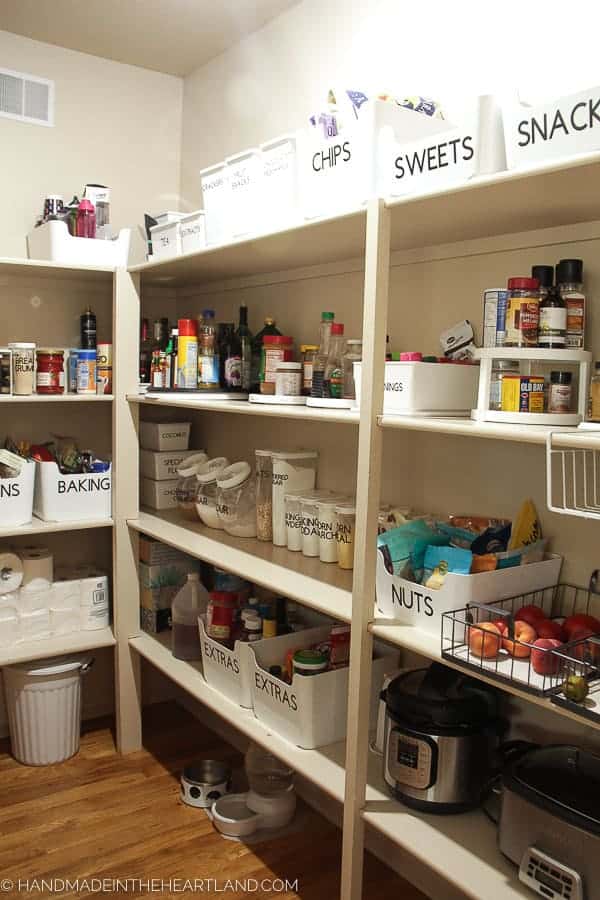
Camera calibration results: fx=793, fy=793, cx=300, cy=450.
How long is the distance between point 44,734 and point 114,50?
251 centimetres

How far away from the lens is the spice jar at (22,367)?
2607 millimetres

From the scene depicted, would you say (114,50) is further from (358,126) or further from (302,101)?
(358,126)

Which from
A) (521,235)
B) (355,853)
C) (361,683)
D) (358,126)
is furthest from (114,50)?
(355,853)

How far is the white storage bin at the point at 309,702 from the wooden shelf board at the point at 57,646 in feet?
2.78

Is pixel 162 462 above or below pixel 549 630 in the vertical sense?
above

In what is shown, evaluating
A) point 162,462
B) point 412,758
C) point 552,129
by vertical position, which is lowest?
point 412,758

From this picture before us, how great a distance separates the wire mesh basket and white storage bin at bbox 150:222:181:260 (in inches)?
59.9

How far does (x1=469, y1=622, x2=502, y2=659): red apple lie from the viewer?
1.48m

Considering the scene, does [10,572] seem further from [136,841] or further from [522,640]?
[522,640]

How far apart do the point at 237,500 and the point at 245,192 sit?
969mm

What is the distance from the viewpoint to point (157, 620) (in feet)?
9.51

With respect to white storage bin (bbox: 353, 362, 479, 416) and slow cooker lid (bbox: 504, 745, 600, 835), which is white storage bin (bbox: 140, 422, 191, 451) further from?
slow cooker lid (bbox: 504, 745, 600, 835)

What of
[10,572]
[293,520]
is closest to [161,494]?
[10,572]

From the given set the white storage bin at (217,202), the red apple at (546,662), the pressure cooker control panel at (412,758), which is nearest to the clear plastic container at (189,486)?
the white storage bin at (217,202)
